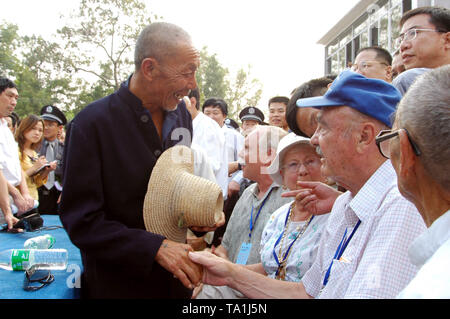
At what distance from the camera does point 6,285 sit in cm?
238

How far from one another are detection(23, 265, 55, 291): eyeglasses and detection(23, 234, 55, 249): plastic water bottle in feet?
2.75

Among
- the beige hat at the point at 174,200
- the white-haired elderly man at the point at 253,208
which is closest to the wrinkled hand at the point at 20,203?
the white-haired elderly man at the point at 253,208

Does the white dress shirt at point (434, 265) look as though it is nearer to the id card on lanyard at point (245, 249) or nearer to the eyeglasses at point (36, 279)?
the id card on lanyard at point (245, 249)

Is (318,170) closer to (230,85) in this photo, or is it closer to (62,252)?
(62,252)

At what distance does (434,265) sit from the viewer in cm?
72

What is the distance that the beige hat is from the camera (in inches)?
71.7

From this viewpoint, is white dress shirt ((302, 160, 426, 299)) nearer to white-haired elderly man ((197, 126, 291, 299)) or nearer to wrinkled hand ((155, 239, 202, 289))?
wrinkled hand ((155, 239, 202, 289))

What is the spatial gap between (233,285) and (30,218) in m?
3.09

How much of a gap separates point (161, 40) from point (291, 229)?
1419 mm

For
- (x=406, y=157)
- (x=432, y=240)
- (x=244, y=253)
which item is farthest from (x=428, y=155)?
(x=244, y=253)

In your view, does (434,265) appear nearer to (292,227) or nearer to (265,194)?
(292,227)

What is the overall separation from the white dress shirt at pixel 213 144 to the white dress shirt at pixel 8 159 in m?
2.29

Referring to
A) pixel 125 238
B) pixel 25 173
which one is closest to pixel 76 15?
pixel 25 173

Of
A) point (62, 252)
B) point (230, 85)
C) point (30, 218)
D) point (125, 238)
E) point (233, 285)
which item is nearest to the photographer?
point (125, 238)
